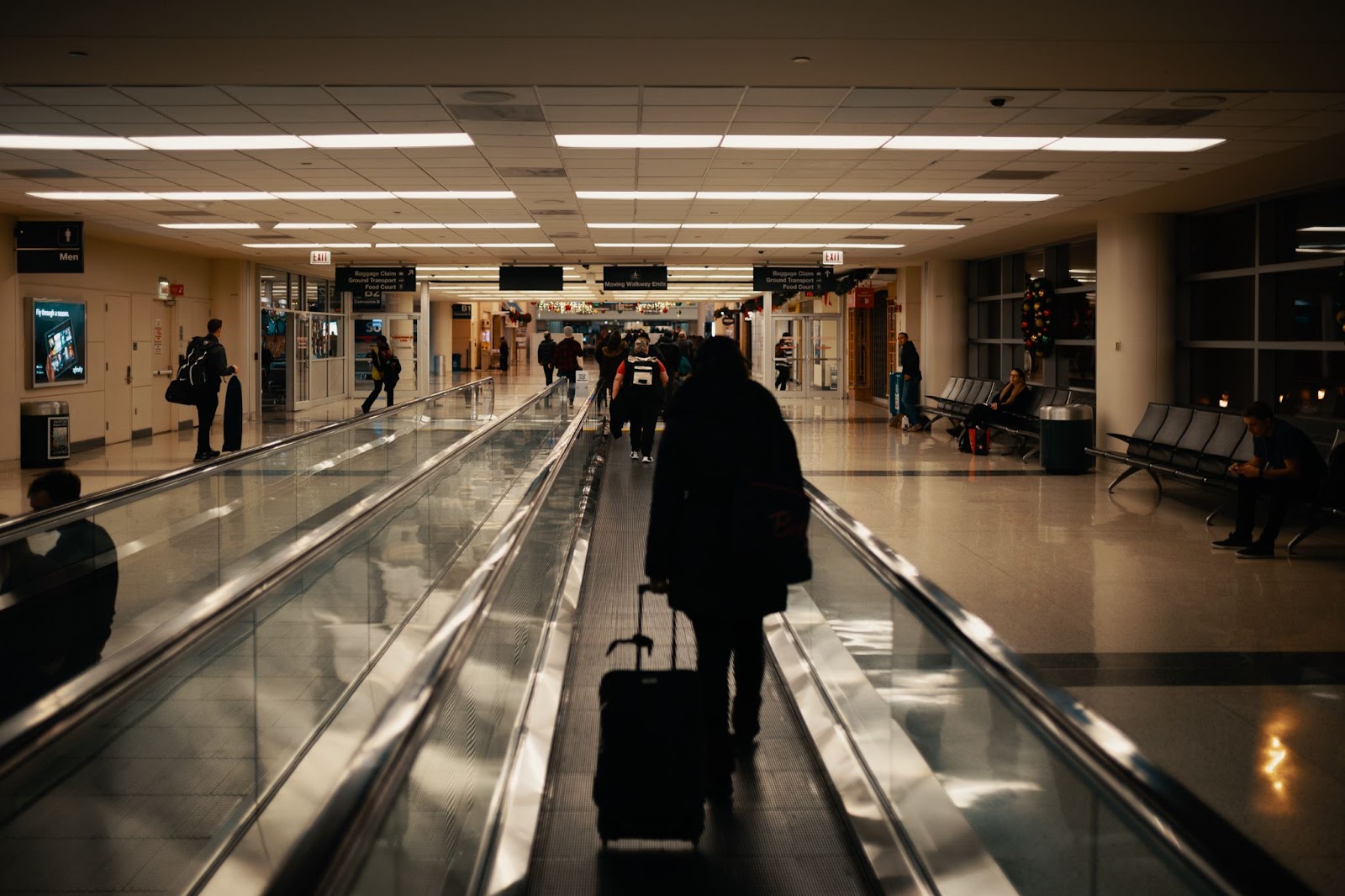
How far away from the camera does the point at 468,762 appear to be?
3.17 meters

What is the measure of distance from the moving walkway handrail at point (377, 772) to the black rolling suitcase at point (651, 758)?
608mm

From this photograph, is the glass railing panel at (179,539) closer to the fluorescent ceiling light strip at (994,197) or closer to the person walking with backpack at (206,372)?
the person walking with backpack at (206,372)

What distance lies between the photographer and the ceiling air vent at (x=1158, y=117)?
29.1 ft

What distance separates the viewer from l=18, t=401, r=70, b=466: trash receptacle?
1567 centimetres

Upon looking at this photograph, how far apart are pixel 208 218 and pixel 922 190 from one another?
383 inches

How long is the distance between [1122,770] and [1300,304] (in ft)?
40.8

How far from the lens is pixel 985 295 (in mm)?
23250

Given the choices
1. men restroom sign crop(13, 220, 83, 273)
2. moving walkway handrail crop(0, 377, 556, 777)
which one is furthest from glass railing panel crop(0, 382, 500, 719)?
men restroom sign crop(13, 220, 83, 273)

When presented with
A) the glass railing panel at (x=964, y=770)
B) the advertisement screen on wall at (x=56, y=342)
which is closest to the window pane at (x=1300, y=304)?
the glass railing panel at (x=964, y=770)

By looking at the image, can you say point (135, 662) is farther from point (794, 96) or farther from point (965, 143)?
point (965, 143)

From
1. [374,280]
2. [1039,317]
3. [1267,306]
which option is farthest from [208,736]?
[374,280]

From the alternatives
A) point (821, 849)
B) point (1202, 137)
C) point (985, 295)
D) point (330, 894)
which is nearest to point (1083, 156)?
point (1202, 137)

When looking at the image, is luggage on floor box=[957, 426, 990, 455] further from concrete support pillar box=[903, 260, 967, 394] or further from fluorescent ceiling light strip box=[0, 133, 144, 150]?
fluorescent ceiling light strip box=[0, 133, 144, 150]

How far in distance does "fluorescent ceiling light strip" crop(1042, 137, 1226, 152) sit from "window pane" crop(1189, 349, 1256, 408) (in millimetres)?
4484
